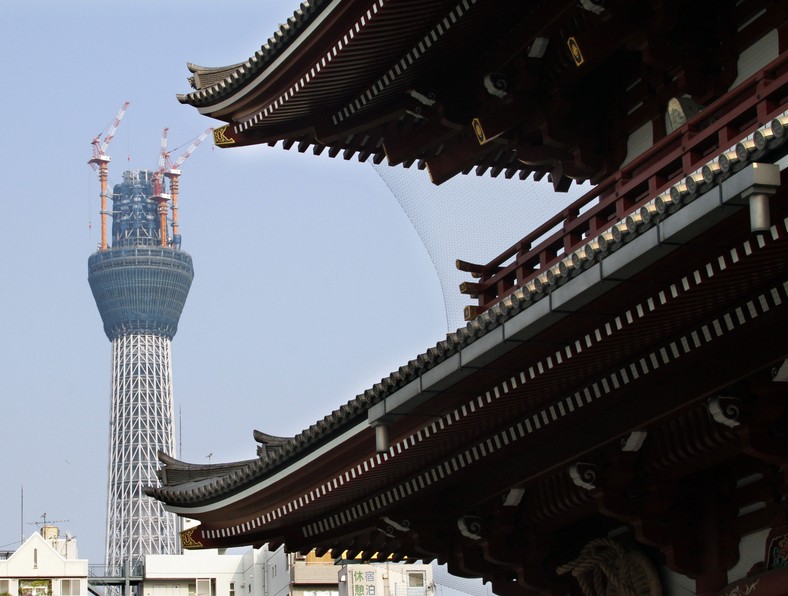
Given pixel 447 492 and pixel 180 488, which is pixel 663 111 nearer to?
pixel 447 492

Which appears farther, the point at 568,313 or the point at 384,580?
the point at 384,580

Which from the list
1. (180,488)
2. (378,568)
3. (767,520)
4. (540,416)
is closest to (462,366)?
(540,416)

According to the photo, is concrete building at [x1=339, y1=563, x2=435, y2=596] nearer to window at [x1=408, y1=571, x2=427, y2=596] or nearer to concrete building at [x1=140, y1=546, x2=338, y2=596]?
window at [x1=408, y1=571, x2=427, y2=596]

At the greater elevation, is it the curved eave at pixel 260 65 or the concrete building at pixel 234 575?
the concrete building at pixel 234 575

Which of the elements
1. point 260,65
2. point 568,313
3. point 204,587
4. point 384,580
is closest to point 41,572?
point 204,587

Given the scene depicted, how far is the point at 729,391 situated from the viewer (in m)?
14.8

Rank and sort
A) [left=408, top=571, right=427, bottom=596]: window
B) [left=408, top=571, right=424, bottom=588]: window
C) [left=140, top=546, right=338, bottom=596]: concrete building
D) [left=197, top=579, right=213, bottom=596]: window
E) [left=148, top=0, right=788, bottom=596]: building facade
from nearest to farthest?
1. [left=148, top=0, right=788, bottom=596]: building facade
2. [left=408, top=571, right=427, bottom=596]: window
3. [left=408, top=571, right=424, bottom=588]: window
4. [left=140, top=546, right=338, bottom=596]: concrete building
5. [left=197, top=579, right=213, bottom=596]: window

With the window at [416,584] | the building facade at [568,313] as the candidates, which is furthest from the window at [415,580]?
the building facade at [568,313]

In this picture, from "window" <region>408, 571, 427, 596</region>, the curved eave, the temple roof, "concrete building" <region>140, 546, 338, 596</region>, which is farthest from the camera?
"concrete building" <region>140, 546, 338, 596</region>

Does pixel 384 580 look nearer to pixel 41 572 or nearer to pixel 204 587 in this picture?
pixel 204 587

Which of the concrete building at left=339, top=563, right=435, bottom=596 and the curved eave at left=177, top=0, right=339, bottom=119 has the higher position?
the concrete building at left=339, top=563, right=435, bottom=596

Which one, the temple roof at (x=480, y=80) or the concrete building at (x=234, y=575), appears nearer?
the temple roof at (x=480, y=80)

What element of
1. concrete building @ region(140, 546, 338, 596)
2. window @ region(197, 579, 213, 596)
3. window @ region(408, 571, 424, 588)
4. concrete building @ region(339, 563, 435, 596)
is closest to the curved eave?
concrete building @ region(339, 563, 435, 596)

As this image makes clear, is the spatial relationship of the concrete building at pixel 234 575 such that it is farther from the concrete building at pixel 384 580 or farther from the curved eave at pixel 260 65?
the curved eave at pixel 260 65
